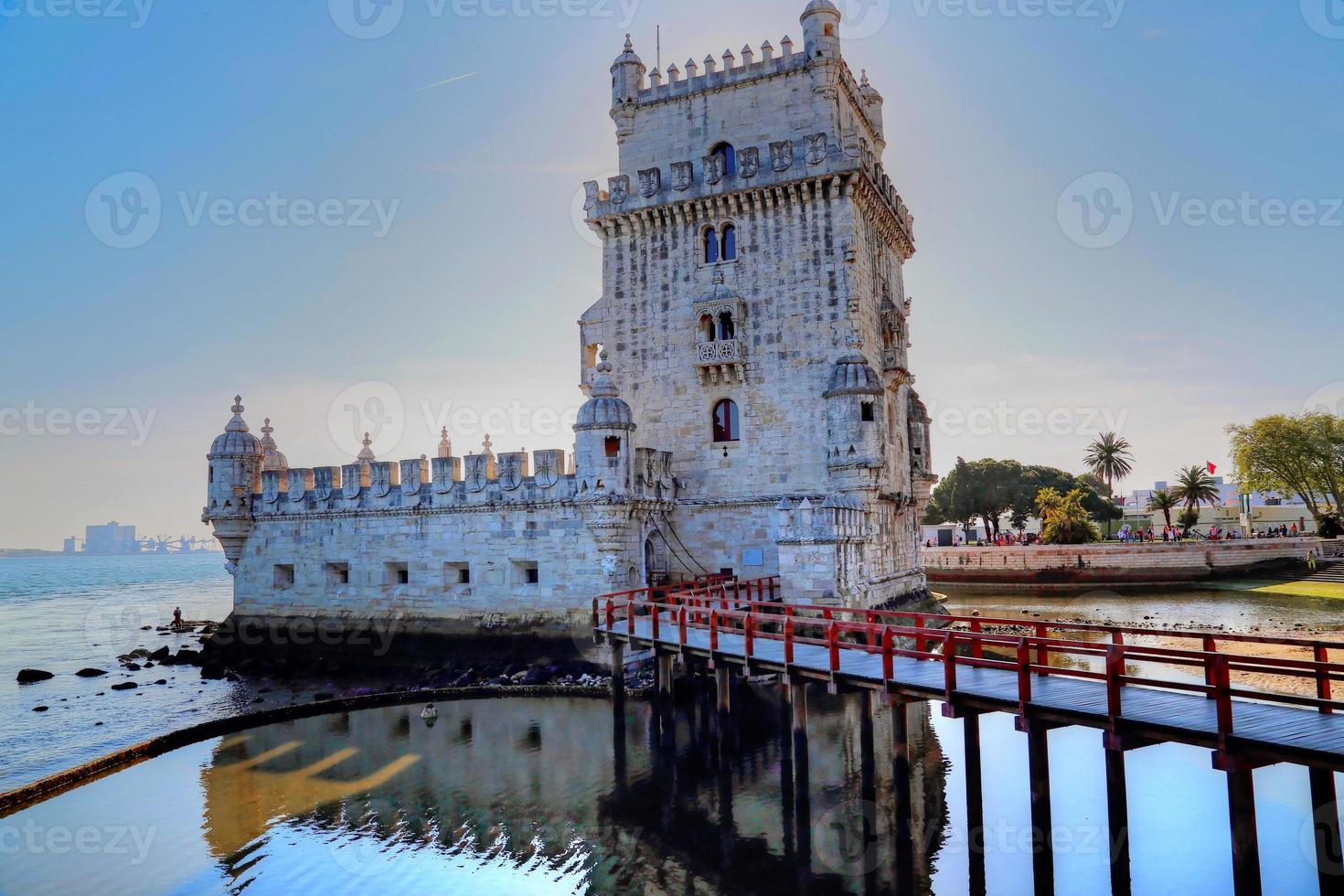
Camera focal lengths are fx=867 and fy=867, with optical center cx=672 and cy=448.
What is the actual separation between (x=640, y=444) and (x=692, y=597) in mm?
8314

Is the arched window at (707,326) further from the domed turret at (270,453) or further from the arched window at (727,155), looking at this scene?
the domed turret at (270,453)

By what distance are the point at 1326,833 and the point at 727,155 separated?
887 inches

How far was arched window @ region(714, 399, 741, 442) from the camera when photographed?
2602cm

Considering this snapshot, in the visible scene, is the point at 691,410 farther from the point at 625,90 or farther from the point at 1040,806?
the point at 1040,806

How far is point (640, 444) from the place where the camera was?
26969 mm

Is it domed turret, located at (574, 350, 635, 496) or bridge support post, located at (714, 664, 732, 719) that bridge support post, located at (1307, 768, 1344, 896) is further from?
domed turret, located at (574, 350, 635, 496)

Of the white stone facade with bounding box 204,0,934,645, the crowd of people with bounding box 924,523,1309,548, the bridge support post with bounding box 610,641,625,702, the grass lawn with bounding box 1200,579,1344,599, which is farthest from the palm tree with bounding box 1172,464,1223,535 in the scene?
the bridge support post with bounding box 610,641,625,702

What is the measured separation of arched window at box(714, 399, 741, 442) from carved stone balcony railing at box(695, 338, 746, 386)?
74cm

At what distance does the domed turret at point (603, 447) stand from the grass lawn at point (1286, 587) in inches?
1291

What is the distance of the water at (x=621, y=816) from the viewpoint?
39.8 ft

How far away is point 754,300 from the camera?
85.0 feet

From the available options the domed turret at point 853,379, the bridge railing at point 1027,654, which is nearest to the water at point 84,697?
the bridge railing at point 1027,654

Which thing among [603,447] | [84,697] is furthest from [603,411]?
[84,697]

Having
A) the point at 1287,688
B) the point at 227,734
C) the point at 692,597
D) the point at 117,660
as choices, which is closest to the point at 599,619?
the point at 692,597
